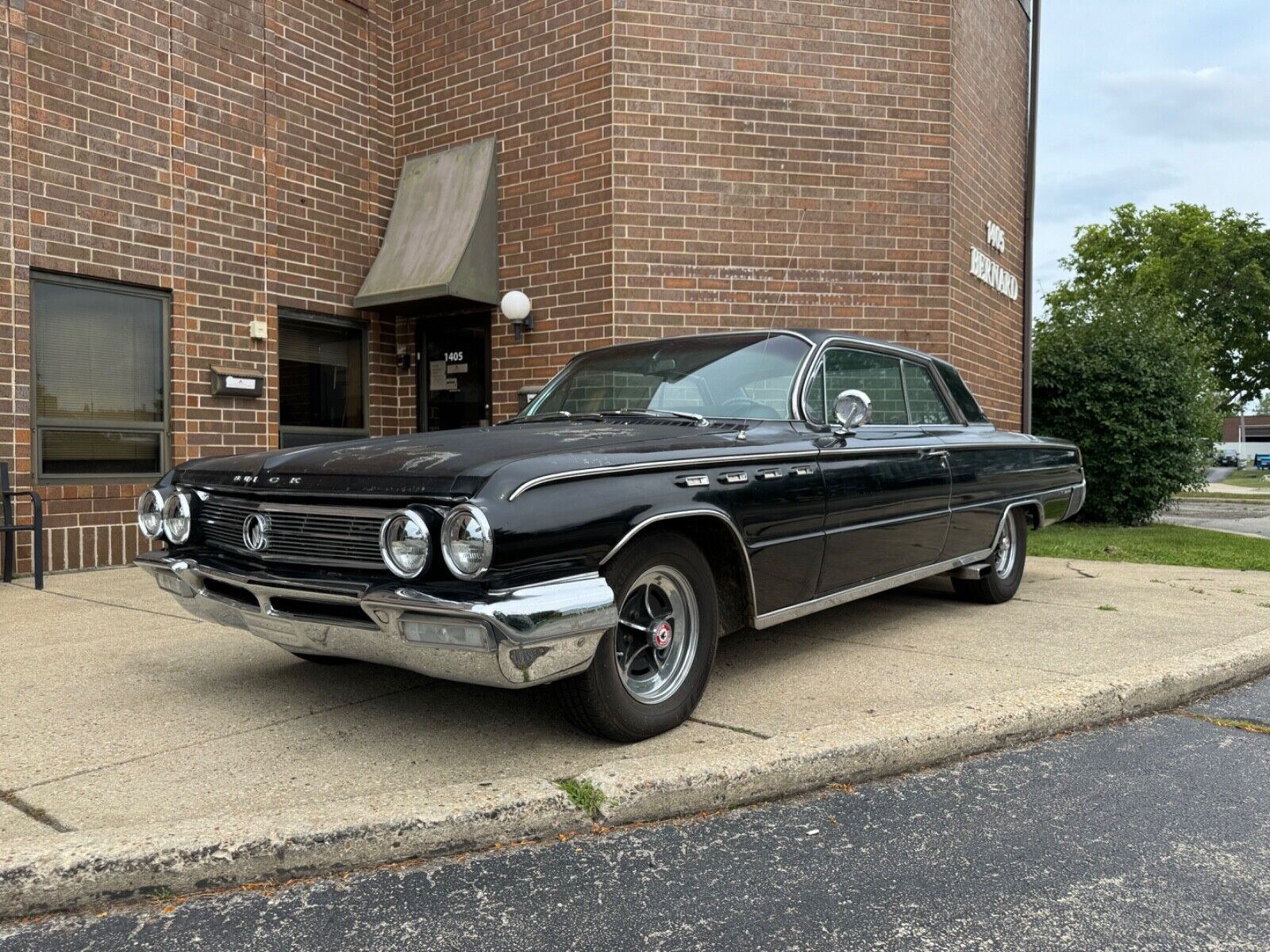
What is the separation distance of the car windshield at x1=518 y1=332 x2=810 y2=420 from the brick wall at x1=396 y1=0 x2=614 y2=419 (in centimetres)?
439

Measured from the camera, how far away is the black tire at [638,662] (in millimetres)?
3123

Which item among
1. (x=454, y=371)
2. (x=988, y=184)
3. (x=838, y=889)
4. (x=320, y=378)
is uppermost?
(x=988, y=184)

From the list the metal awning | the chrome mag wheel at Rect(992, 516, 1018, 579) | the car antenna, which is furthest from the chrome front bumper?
the car antenna

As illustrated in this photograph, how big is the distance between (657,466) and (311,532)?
3.70ft

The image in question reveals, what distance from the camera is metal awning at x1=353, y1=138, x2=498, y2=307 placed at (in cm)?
936

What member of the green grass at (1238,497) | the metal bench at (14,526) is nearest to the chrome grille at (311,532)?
the metal bench at (14,526)

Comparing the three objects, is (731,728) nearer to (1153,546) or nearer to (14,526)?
(14,526)

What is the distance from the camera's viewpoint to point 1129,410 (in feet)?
41.5

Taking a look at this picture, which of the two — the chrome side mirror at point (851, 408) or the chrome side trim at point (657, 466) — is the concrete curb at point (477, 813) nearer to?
the chrome side trim at point (657, 466)

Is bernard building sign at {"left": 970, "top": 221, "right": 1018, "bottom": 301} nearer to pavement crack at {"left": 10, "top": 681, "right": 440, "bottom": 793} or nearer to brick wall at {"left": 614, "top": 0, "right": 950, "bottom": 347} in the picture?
brick wall at {"left": 614, "top": 0, "right": 950, "bottom": 347}

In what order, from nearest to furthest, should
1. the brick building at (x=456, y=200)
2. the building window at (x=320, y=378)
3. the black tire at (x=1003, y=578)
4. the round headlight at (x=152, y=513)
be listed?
the round headlight at (x=152, y=513), the black tire at (x=1003, y=578), the brick building at (x=456, y=200), the building window at (x=320, y=378)

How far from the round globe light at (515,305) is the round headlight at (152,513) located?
5600 millimetres

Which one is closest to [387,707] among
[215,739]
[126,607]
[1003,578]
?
[215,739]

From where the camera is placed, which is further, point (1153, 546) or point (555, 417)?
point (1153, 546)
